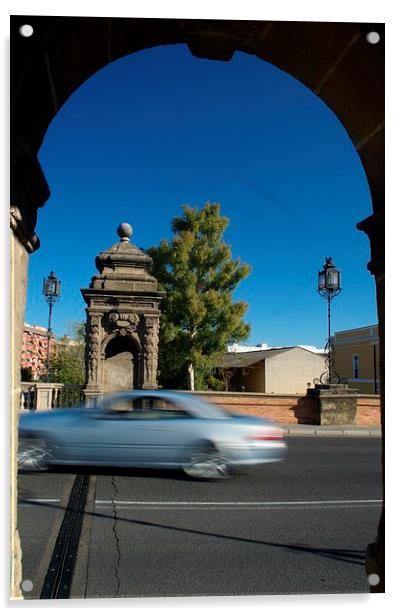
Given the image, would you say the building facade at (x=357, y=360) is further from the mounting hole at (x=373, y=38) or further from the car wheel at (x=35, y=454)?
the mounting hole at (x=373, y=38)

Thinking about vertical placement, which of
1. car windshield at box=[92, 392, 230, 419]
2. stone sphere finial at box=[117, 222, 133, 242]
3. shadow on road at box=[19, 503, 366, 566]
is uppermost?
stone sphere finial at box=[117, 222, 133, 242]

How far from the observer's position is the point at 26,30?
1.35 meters

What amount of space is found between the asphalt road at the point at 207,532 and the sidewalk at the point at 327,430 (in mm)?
3325

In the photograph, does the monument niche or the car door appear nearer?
the car door

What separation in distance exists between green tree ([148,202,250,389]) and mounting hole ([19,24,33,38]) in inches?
398

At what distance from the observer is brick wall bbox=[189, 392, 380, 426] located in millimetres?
7461

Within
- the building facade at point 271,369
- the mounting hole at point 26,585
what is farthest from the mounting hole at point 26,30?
the building facade at point 271,369

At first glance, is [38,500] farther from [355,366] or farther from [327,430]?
[355,366]

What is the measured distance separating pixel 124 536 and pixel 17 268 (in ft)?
5.14

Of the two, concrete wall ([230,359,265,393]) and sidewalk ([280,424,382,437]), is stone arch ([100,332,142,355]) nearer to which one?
sidewalk ([280,424,382,437])

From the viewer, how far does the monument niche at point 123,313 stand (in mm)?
6953

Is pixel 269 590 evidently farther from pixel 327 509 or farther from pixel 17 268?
pixel 17 268

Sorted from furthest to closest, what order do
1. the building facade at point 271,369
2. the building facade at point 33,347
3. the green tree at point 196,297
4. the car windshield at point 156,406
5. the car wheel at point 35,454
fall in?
the building facade at point 271,369
the green tree at point 196,297
the building facade at point 33,347
the car windshield at point 156,406
the car wheel at point 35,454

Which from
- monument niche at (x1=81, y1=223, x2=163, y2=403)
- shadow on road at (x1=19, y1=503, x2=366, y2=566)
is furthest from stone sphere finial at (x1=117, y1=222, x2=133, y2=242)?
shadow on road at (x1=19, y1=503, x2=366, y2=566)
